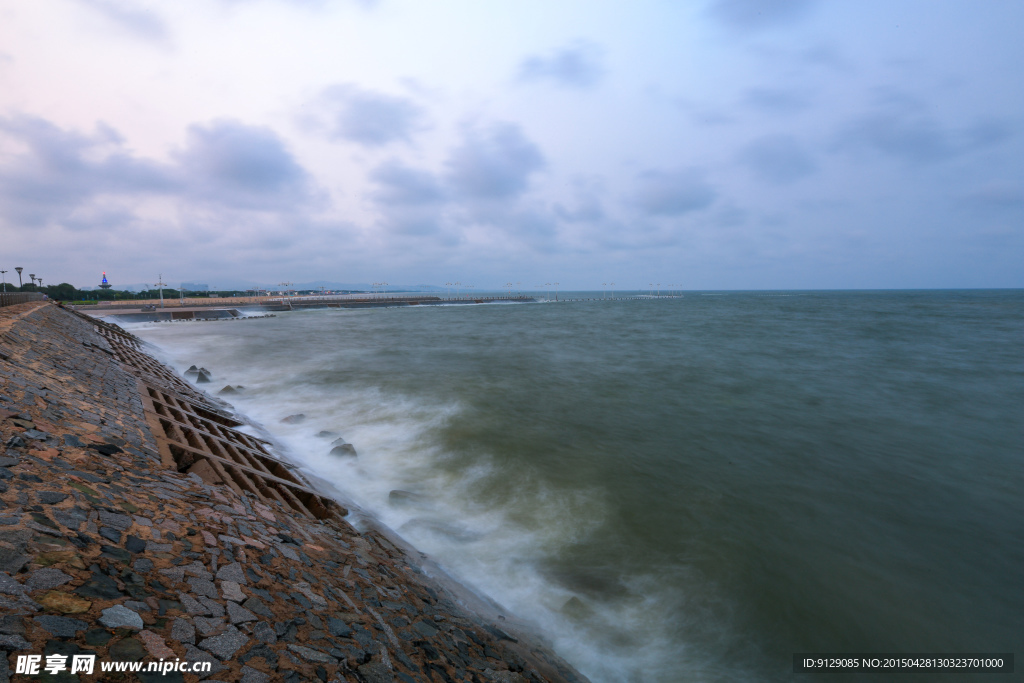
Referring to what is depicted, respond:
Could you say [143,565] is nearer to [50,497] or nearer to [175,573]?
[175,573]

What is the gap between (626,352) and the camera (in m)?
31.9

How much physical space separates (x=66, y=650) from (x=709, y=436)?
14.1 m

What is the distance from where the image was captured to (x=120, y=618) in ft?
8.86

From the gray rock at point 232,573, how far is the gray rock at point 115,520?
0.84 meters

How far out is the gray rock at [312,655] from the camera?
3.07 m

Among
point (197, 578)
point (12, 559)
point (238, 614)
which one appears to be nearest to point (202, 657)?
point (238, 614)

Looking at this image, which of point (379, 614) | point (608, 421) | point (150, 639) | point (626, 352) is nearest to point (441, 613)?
point (379, 614)

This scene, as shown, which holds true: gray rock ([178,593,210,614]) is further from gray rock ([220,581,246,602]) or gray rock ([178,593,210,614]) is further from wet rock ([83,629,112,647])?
wet rock ([83,629,112,647])

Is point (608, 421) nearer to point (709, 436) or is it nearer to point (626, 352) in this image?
point (709, 436)

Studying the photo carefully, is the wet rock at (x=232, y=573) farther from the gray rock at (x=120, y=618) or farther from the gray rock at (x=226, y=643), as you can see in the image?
the gray rock at (x=120, y=618)

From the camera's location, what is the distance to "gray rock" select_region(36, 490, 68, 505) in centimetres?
345

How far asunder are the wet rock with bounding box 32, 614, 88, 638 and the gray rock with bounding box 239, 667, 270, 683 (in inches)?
36.7

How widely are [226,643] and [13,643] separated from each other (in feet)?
3.41

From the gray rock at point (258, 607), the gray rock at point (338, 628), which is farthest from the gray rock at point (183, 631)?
the gray rock at point (338, 628)
